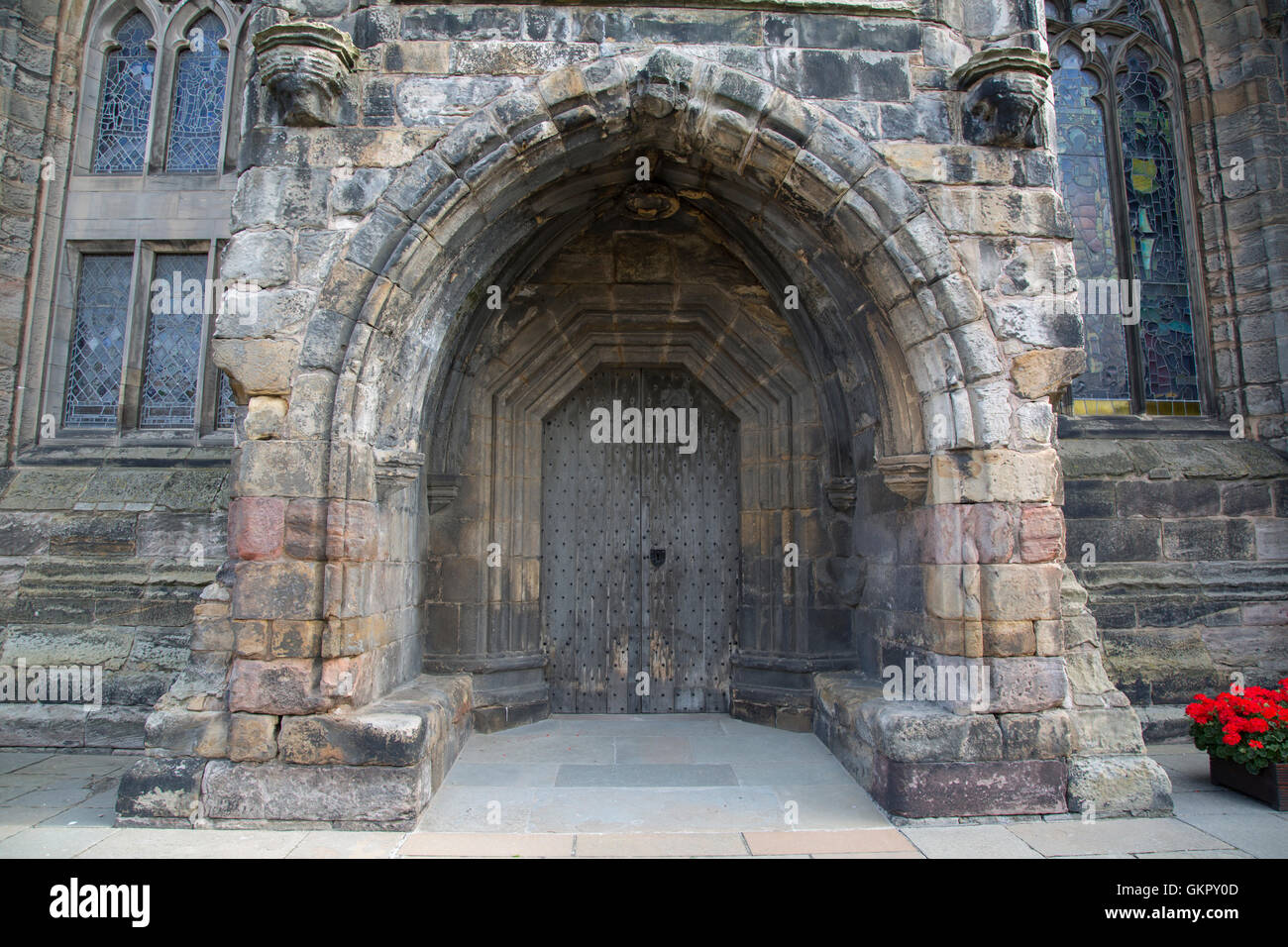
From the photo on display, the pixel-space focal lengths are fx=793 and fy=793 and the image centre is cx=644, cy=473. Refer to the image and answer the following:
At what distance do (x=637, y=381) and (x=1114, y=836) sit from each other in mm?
4065

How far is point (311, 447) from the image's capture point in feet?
12.7

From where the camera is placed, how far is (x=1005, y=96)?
13.5 ft

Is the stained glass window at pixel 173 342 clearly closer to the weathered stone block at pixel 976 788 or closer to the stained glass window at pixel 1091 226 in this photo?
the weathered stone block at pixel 976 788

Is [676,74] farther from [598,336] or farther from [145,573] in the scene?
[145,573]

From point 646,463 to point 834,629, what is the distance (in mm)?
1815

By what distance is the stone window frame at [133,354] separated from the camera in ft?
20.1

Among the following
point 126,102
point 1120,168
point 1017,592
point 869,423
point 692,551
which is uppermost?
point 126,102

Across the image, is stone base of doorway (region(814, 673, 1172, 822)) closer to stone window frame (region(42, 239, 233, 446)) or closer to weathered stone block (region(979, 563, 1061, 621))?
weathered stone block (region(979, 563, 1061, 621))

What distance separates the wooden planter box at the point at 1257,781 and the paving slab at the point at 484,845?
352cm

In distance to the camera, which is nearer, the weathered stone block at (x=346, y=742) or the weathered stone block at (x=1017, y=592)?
the weathered stone block at (x=346, y=742)

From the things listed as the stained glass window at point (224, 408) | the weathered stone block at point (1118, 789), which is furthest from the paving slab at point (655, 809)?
the stained glass window at point (224, 408)

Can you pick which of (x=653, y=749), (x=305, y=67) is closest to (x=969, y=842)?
(x=653, y=749)

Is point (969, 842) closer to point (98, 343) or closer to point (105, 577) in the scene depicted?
point (105, 577)
